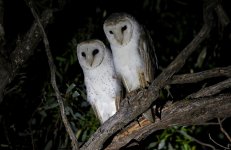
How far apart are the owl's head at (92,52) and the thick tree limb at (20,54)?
9.9 inches

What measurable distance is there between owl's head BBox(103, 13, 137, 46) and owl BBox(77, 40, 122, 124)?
0.11 m

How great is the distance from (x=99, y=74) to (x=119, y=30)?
30cm

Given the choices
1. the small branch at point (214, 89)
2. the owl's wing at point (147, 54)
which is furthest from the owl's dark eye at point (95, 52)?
the small branch at point (214, 89)

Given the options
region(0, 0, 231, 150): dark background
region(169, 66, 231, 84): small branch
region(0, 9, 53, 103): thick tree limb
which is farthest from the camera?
region(0, 0, 231, 150): dark background

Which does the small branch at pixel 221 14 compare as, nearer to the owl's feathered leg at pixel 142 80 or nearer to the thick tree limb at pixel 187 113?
the thick tree limb at pixel 187 113

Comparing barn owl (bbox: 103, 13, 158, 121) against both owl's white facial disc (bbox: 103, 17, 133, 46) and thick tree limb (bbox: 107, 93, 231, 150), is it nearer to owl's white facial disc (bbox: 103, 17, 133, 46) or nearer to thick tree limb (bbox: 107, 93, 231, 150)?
owl's white facial disc (bbox: 103, 17, 133, 46)

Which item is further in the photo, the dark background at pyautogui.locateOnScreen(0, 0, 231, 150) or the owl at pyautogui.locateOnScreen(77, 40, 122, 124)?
the dark background at pyautogui.locateOnScreen(0, 0, 231, 150)

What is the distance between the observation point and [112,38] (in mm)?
2914

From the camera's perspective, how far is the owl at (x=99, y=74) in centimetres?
296

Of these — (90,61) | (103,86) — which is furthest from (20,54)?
(103,86)

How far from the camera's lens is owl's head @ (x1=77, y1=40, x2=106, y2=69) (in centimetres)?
294

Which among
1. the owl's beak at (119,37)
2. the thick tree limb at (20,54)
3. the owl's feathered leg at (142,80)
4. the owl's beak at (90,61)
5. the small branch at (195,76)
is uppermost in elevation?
the thick tree limb at (20,54)

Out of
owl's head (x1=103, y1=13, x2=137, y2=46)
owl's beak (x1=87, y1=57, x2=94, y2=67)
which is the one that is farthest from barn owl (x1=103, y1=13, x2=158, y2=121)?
owl's beak (x1=87, y1=57, x2=94, y2=67)

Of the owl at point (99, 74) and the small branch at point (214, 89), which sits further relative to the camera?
the owl at point (99, 74)
